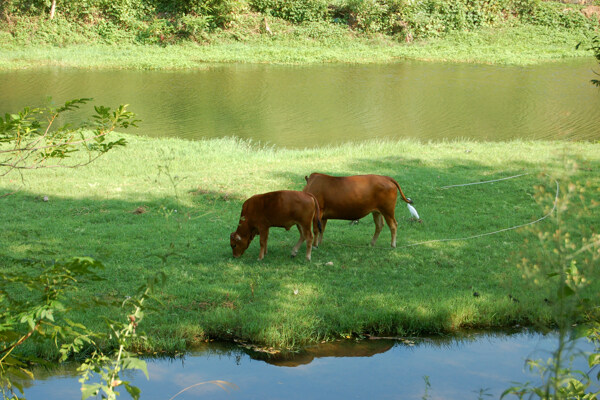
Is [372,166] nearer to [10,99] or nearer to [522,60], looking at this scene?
[10,99]

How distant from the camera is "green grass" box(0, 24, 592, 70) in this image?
113 ft

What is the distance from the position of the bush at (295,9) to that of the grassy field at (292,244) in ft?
88.7

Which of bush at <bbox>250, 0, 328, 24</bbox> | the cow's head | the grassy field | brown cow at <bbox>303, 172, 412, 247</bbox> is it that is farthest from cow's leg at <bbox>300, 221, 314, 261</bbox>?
bush at <bbox>250, 0, 328, 24</bbox>

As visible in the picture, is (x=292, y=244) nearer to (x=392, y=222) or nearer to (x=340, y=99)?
(x=392, y=222)

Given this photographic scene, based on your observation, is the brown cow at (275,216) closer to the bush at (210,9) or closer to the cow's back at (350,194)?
the cow's back at (350,194)

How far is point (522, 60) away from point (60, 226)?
104 ft

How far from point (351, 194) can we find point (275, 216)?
1.20 m

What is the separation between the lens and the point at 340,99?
26.2 metres

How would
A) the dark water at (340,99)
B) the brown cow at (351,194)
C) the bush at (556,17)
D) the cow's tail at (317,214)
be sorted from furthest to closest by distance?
the bush at (556,17) < the dark water at (340,99) < the brown cow at (351,194) < the cow's tail at (317,214)

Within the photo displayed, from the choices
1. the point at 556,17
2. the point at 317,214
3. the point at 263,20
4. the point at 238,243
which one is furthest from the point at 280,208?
the point at 556,17

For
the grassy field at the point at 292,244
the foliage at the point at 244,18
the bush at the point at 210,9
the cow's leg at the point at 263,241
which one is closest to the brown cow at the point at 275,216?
the cow's leg at the point at 263,241

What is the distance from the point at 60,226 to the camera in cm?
1029

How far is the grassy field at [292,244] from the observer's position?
6883 millimetres

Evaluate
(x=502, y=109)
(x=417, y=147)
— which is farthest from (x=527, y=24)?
Answer: (x=417, y=147)
